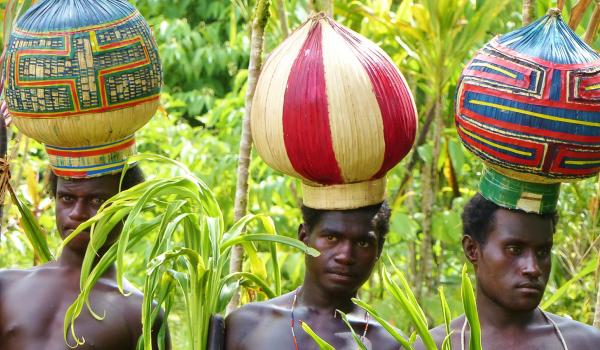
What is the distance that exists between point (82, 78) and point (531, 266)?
145cm

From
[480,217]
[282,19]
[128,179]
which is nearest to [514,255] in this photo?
[480,217]

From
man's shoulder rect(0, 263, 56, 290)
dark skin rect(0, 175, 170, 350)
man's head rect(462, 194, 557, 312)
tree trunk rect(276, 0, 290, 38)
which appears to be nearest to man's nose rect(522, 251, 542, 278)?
man's head rect(462, 194, 557, 312)

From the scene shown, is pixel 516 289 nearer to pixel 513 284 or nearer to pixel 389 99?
pixel 513 284

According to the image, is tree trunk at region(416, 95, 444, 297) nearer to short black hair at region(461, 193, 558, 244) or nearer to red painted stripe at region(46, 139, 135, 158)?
short black hair at region(461, 193, 558, 244)

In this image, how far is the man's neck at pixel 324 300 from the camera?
3.71 metres

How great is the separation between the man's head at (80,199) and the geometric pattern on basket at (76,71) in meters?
0.26

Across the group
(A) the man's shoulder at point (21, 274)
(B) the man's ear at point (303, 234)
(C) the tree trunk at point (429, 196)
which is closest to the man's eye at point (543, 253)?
(B) the man's ear at point (303, 234)

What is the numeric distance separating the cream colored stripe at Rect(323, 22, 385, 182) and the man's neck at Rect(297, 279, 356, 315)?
41 centimetres

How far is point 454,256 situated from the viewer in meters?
6.79

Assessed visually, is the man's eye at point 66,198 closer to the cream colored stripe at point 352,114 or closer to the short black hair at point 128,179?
the short black hair at point 128,179

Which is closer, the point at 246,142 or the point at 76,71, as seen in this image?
the point at 76,71

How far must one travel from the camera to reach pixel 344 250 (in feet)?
11.8

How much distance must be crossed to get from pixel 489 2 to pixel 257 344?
2108 mm

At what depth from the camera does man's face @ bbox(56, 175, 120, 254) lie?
3924 millimetres
